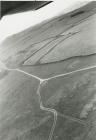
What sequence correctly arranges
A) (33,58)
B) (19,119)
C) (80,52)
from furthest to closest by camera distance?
(33,58) → (80,52) → (19,119)

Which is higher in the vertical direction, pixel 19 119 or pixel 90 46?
pixel 90 46

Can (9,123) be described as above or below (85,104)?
below

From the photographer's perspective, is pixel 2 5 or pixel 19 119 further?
pixel 2 5

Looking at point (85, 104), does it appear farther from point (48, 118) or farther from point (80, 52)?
point (80, 52)

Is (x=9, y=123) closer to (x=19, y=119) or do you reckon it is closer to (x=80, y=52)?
(x=19, y=119)

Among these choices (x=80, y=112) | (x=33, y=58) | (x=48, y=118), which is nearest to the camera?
(x=80, y=112)

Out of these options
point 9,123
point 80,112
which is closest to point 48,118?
point 80,112

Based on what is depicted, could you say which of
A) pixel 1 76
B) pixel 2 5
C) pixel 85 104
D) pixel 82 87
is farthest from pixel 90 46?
pixel 2 5
